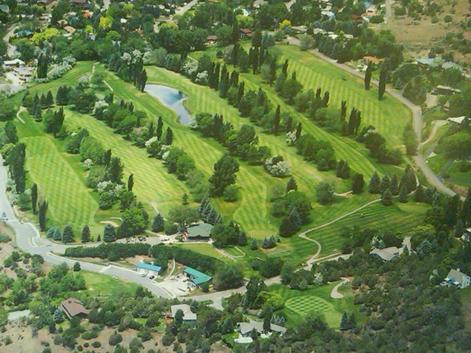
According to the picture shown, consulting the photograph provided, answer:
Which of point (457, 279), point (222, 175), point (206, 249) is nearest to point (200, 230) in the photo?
point (206, 249)

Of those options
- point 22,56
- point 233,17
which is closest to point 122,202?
point 22,56

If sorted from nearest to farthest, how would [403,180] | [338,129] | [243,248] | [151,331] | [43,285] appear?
[151,331]
[43,285]
[243,248]
[403,180]
[338,129]

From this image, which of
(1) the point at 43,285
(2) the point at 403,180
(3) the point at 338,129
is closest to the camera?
(1) the point at 43,285

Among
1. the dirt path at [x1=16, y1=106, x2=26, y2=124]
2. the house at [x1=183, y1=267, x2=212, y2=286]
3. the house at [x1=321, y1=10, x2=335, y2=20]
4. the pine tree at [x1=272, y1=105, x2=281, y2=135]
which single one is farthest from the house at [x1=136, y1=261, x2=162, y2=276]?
the house at [x1=321, y1=10, x2=335, y2=20]

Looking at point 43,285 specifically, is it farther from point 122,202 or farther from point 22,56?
point 22,56

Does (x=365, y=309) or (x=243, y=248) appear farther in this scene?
(x=243, y=248)

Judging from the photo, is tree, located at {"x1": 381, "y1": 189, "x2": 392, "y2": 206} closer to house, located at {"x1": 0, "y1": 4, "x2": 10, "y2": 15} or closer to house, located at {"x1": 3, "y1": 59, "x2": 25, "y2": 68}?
house, located at {"x1": 3, "y1": 59, "x2": 25, "y2": 68}
